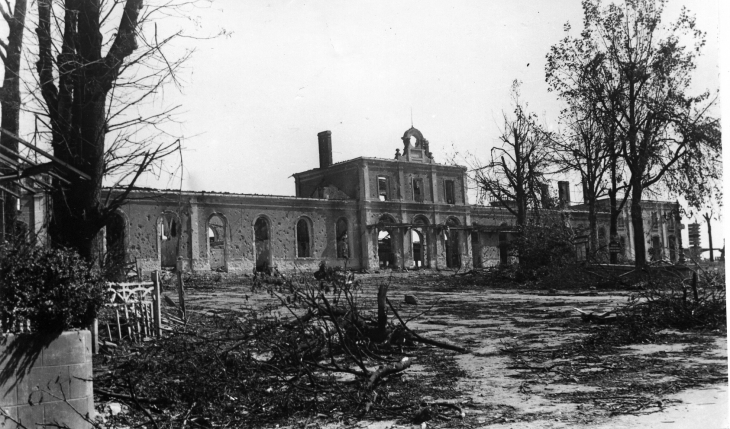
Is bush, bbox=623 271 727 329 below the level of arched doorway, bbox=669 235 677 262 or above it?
below

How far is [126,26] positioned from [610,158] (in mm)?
15891

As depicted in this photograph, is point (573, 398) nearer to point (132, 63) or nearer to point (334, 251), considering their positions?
point (132, 63)

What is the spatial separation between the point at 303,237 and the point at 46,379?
25.8 m

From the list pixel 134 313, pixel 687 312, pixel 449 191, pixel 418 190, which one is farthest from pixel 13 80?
pixel 449 191

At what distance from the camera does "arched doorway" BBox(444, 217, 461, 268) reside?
32.0m

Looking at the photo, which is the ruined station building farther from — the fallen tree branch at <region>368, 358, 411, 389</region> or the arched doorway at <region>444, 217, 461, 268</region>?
the fallen tree branch at <region>368, 358, 411, 389</region>

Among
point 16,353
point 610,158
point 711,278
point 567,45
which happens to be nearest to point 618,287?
point 610,158

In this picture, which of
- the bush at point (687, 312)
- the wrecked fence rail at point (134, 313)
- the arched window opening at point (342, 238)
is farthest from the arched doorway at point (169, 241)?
the bush at point (687, 312)

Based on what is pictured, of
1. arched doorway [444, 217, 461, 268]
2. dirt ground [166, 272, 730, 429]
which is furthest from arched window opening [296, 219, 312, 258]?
dirt ground [166, 272, 730, 429]

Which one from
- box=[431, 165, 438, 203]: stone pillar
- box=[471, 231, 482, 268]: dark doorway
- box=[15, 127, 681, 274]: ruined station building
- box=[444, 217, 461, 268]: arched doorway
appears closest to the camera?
box=[15, 127, 681, 274]: ruined station building

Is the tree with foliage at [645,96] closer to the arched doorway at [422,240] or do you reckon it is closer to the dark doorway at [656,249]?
the dark doorway at [656,249]

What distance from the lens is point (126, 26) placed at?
314 inches

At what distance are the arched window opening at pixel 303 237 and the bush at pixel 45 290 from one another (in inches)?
981

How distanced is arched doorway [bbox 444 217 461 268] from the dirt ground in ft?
64.4
